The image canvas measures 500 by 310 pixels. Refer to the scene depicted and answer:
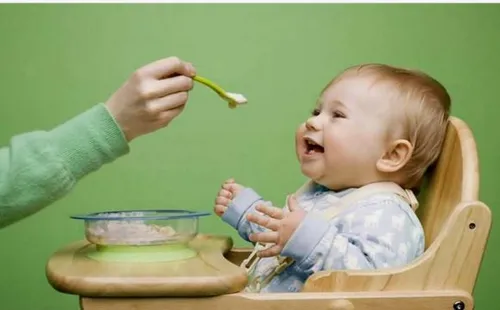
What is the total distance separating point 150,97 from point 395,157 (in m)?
0.31

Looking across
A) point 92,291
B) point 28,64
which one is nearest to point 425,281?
point 92,291

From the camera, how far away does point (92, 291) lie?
2.25ft

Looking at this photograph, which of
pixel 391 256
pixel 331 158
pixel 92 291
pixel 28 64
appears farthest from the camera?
pixel 28 64

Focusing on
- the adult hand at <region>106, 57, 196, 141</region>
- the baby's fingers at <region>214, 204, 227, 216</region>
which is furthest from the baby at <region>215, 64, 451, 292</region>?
the adult hand at <region>106, 57, 196, 141</region>

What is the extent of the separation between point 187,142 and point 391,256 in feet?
2.06

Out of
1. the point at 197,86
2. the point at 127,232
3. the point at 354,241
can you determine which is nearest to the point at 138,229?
the point at 127,232

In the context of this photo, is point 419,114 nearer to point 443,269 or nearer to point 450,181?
point 450,181

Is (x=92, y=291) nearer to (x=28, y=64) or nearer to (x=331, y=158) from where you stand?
(x=331, y=158)

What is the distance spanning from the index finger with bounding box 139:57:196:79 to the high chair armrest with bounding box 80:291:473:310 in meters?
0.24

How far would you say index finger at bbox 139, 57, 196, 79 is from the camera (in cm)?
79

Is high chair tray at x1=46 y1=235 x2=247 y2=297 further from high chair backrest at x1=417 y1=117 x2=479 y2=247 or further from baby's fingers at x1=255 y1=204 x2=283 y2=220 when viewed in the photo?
high chair backrest at x1=417 y1=117 x2=479 y2=247

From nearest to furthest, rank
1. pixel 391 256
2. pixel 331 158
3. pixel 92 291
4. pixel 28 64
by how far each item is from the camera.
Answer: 1. pixel 92 291
2. pixel 391 256
3. pixel 331 158
4. pixel 28 64

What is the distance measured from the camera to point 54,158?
76cm

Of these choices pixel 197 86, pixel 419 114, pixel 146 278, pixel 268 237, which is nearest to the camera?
pixel 146 278
